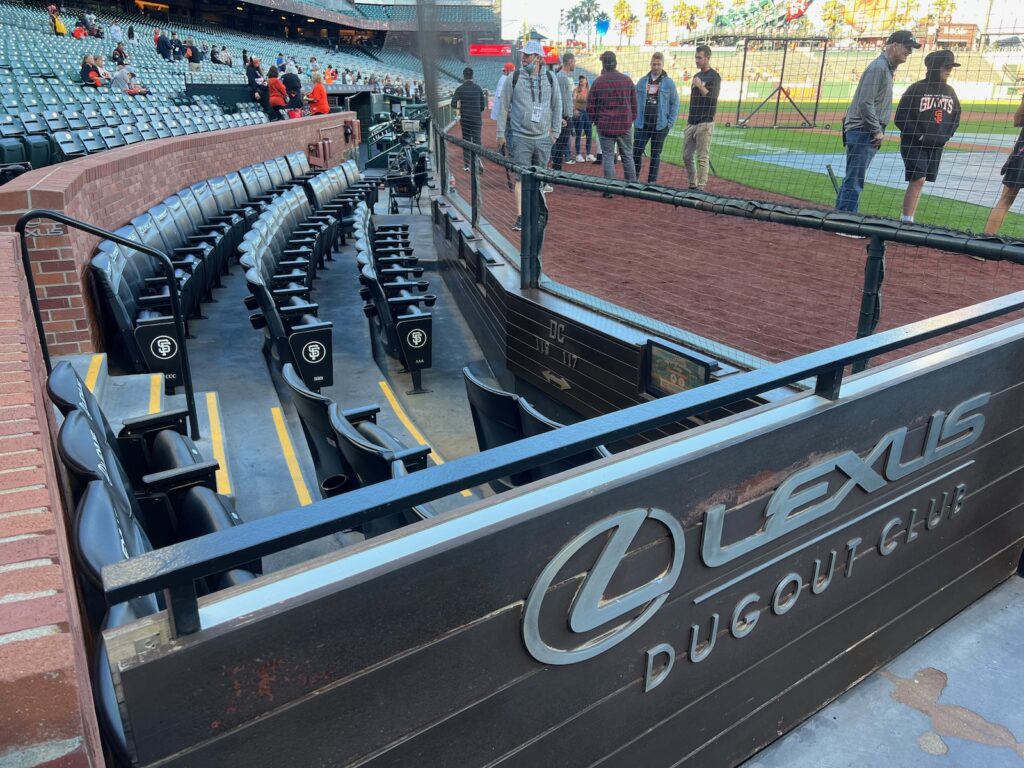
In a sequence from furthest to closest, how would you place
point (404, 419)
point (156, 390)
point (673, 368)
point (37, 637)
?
point (404, 419) → point (156, 390) → point (673, 368) → point (37, 637)

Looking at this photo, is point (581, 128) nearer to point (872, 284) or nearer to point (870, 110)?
point (870, 110)

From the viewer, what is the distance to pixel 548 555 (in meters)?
1.42

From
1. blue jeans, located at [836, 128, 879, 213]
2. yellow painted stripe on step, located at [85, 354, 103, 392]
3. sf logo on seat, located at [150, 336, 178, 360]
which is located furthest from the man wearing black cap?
yellow painted stripe on step, located at [85, 354, 103, 392]

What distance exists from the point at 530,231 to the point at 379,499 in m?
4.62

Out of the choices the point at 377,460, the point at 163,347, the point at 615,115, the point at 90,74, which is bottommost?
the point at 163,347

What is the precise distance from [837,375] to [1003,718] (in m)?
1.37

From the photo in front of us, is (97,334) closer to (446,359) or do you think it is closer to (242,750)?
(446,359)

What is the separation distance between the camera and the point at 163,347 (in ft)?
16.0

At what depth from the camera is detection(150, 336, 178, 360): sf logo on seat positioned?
4.83 metres

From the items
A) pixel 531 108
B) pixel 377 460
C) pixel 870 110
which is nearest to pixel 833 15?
pixel 870 110

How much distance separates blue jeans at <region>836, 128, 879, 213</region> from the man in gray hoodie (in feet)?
9.57

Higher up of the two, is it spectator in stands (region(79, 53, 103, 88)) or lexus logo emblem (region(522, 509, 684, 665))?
spectator in stands (region(79, 53, 103, 88))

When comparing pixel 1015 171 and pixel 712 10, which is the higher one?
pixel 712 10

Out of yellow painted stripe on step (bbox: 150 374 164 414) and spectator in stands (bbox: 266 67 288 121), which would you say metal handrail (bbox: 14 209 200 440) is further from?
spectator in stands (bbox: 266 67 288 121)
